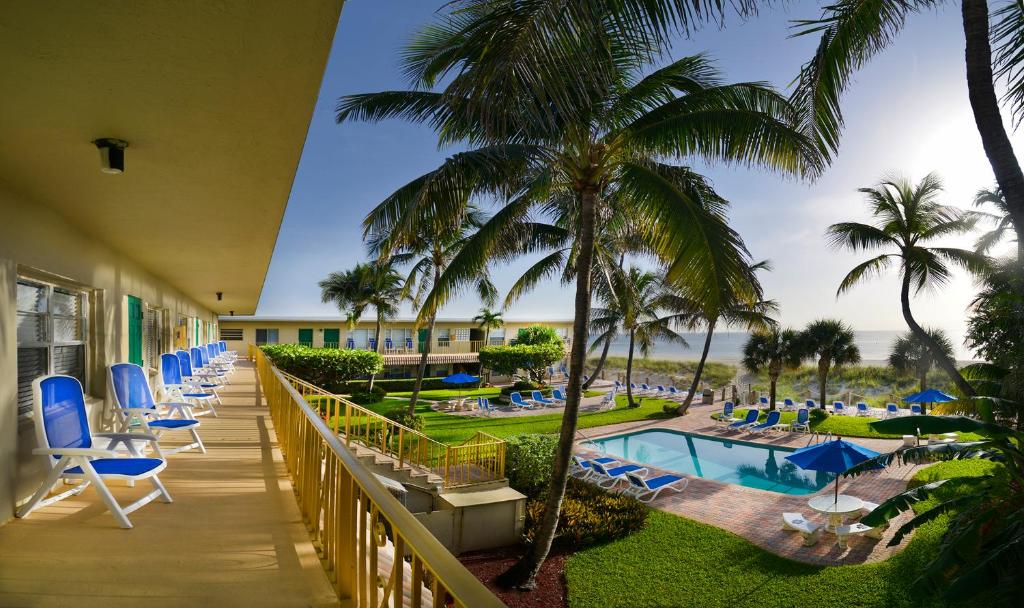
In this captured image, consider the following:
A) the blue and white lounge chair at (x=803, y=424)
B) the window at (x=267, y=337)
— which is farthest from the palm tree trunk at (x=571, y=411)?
the window at (x=267, y=337)

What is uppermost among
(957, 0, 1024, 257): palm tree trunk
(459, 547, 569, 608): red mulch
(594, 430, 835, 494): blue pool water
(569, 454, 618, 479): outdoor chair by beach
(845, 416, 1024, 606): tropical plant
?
(957, 0, 1024, 257): palm tree trunk

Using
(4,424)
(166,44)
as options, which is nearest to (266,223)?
(4,424)

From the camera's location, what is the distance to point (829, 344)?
27.0m

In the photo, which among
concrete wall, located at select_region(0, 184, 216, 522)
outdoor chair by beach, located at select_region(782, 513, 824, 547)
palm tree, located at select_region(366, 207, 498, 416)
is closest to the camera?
concrete wall, located at select_region(0, 184, 216, 522)

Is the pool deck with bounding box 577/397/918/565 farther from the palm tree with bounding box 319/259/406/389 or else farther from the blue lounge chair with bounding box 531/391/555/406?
the palm tree with bounding box 319/259/406/389

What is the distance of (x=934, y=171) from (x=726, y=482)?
10707 mm

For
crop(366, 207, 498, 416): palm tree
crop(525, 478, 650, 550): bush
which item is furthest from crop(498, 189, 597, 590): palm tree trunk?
crop(366, 207, 498, 416): palm tree

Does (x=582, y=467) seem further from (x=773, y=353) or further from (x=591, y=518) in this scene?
(x=773, y=353)

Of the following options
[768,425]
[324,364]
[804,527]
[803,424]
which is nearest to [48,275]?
[804,527]

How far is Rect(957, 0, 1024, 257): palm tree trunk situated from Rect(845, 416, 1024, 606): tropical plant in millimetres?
2041

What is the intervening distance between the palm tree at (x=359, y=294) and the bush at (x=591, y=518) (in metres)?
23.7

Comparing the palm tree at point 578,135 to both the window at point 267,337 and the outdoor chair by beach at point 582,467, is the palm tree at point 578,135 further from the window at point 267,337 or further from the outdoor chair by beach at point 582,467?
the window at point 267,337

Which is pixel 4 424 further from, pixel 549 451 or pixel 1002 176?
pixel 549 451

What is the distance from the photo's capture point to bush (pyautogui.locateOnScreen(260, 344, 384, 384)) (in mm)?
22672
